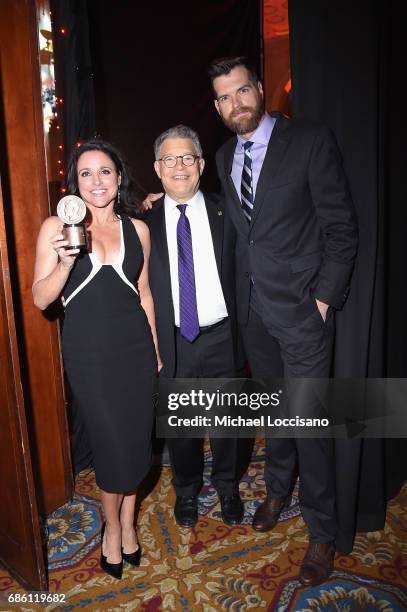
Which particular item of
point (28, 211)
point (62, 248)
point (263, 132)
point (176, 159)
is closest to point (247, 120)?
point (263, 132)

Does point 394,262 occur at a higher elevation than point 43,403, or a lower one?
higher

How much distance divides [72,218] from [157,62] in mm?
2902

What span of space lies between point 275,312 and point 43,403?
143cm

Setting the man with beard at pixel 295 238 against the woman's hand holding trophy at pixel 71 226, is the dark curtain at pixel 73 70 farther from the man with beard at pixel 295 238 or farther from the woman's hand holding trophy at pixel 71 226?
the woman's hand holding trophy at pixel 71 226

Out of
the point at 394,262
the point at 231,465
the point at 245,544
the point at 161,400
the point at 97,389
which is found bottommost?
the point at 245,544

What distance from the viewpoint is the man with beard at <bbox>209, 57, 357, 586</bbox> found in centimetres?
197

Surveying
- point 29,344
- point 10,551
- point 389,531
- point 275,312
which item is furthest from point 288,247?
point 10,551

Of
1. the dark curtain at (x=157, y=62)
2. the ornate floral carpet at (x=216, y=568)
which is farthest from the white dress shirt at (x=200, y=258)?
the dark curtain at (x=157, y=62)

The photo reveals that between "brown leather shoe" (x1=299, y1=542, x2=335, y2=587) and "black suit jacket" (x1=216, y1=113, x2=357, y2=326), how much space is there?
1.09 metres

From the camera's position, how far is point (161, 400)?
271 cm

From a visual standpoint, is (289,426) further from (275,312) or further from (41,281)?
(41,281)

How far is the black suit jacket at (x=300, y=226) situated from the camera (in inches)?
76.5

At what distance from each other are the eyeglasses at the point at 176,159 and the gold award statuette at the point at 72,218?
73cm

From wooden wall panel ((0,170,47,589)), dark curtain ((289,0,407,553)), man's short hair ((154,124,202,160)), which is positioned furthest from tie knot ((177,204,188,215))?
wooden wall panel ((0,170,47,589))
